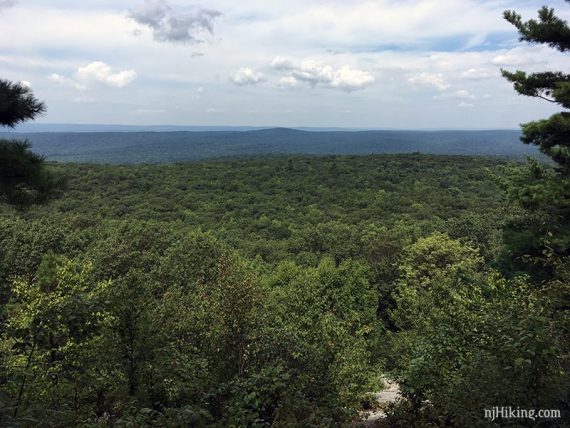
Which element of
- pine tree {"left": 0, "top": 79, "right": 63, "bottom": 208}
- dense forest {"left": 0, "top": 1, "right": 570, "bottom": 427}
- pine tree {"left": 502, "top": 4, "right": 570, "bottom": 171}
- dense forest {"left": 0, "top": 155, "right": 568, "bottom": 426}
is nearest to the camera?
dense forest {"left": 0, "top": 1, "right": 570, "bottom": 427}

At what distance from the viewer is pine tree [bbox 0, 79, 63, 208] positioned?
6680 mm

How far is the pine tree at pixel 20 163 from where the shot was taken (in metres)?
6.68

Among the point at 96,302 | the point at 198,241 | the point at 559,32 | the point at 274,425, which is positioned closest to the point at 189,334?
the point at 96,302

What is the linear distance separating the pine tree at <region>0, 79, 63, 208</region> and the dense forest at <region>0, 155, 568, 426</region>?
41 cm

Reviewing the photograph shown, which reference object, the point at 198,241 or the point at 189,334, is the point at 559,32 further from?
the point at 198,241

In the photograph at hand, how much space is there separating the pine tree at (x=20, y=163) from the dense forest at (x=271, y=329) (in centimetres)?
41

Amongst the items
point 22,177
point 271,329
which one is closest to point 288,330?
point 271,329

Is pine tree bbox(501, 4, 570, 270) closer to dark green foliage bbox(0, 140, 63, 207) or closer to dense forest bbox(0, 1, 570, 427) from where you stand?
dense forest bbox(0, 1, 570, 427)

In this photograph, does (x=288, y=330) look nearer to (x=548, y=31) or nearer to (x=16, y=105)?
(x=16, y=105)

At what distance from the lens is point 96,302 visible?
6.41m

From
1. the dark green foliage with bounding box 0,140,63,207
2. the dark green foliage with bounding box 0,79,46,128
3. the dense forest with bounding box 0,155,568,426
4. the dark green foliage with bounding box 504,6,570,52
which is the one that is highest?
the dark green foliage with bounding box 504,6,570,52

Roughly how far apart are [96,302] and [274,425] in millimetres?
3264

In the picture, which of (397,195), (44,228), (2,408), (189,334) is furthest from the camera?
(397,195)

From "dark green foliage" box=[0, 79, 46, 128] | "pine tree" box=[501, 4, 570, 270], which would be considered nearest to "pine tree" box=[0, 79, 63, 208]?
"dark green foliage" box=[0, 79, 46, 128]
